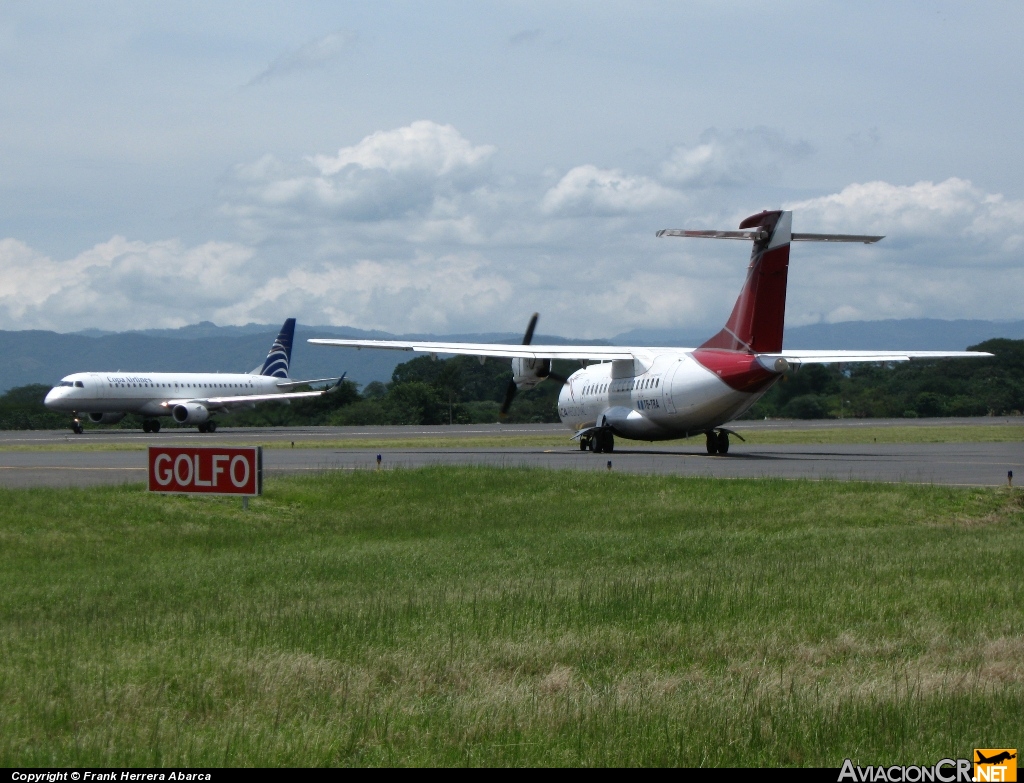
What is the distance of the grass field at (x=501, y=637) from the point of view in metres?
7.68

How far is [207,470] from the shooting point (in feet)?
71.8

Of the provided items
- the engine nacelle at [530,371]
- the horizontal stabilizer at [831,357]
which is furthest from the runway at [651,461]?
the horizontal stabilizer at [831,357]

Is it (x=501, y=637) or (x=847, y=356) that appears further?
(x=847, y=356)

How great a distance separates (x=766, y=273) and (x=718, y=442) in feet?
25.1

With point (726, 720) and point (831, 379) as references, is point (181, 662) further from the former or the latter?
point (831, 379)

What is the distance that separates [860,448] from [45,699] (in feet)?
132

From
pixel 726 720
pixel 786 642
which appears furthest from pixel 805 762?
pixel 786 642

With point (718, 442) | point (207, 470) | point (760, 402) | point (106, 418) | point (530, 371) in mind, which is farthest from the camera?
point (760, 402)

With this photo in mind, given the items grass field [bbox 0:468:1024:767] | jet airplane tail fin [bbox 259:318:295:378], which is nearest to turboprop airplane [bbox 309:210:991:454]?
grass field [bbox 0:468:1024:767]

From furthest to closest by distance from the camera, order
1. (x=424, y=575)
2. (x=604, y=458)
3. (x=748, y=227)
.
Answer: (x=604, y=458), (x=748, y=227), (x=424, y=575)

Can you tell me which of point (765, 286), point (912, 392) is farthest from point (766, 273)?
point (912, 392)

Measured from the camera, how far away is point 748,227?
35.5 m

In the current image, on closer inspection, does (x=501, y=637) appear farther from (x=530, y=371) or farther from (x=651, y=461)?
(x=530, y=371)

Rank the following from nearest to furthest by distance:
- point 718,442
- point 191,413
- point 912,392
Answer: point 718,442 → point 191,413 → point 912,392
